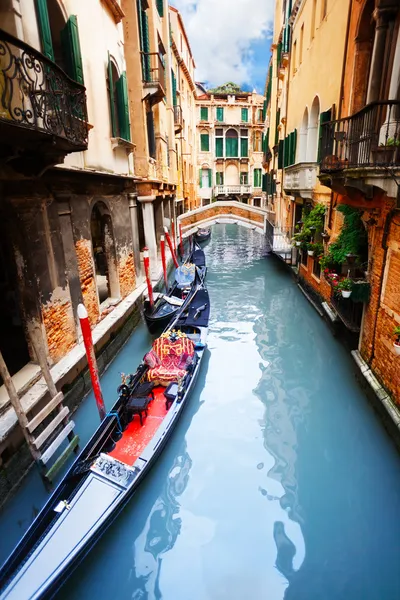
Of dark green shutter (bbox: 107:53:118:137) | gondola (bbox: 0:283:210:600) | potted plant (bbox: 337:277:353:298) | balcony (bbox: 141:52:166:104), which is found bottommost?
gondola (bbox: 0:283:210:600)

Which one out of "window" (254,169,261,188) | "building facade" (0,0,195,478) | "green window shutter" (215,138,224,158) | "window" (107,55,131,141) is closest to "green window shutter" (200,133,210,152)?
"green window shutter" (215,138,224,158)

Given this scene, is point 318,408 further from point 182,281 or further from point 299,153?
point 299,153

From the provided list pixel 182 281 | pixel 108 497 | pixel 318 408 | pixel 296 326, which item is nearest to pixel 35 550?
pixel 108 497

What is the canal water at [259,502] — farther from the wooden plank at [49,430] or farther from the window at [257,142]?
the window at [257,142]

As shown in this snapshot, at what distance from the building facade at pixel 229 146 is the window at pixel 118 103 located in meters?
21.6

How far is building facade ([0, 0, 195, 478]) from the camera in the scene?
3.36m

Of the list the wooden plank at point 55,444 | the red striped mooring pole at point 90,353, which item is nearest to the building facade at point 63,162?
the wooden plank at point 55,444

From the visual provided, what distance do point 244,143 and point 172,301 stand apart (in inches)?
964

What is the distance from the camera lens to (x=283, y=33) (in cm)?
1205

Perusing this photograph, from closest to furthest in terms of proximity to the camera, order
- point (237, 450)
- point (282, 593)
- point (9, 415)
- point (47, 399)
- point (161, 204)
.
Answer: point (282, 593) → point (9, 415) → point (47, 399) → point (237, 450) → point (161, 204)

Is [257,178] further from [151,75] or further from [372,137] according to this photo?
[372,137]

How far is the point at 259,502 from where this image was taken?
394cm

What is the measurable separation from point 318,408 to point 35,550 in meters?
4.06

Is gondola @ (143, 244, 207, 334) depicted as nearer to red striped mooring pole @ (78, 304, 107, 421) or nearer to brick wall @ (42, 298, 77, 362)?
brick wall @ (42, 298, 77, 362)
